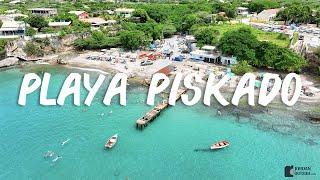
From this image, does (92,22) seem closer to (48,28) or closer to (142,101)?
(48,28)

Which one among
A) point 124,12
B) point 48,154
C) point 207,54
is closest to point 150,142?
point 48,154

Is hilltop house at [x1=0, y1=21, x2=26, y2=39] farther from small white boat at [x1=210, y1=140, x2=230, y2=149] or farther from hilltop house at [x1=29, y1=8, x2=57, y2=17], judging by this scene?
small white boat at [x1=210, y1=140, x2=230, y2=149]

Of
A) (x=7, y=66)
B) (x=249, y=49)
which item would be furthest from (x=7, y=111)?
(x=249, y=49)

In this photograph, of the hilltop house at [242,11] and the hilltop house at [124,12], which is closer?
the hilltop house at [124,12]

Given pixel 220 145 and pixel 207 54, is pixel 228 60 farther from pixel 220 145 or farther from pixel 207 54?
pixel 220 145

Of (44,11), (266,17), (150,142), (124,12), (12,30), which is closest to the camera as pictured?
(150,142)

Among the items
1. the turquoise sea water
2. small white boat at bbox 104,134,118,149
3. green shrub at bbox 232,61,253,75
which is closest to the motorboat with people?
the turquoise sea water

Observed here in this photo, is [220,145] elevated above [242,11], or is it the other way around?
[242,11]

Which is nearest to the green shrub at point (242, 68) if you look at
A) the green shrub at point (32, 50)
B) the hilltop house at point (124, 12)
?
the green shrub at point (32, 50)

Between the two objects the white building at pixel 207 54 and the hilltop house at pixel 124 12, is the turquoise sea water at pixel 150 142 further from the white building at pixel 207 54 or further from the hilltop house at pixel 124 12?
the hilltop house at pixel 124 12
